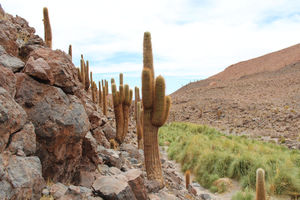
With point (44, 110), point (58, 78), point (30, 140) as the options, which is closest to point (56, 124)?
point (44, 110)

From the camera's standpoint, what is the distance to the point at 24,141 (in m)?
4.31

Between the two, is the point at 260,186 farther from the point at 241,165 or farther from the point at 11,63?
the point at 241,165

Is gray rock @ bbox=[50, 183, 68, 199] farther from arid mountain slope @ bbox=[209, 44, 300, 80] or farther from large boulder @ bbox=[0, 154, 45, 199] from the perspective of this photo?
arid mountain slope @ bbox=[209, 44, 300, 80]

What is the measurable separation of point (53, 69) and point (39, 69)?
0.44 metres

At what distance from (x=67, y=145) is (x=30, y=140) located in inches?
42.8

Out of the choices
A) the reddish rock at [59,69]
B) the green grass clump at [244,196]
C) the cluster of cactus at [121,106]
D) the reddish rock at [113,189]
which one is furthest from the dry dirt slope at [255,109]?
the reddish rock at [59,69]

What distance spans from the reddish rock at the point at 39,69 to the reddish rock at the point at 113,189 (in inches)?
89.6

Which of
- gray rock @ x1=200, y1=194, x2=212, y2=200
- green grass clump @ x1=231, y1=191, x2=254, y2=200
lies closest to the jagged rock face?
gray rock @ x1=200, y1=194, x2=212, y2=200

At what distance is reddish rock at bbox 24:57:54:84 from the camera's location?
5234mm

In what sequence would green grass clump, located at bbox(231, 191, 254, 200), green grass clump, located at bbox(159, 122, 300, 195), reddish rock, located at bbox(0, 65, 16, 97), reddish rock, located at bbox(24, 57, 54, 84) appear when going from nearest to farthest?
reddish rock, located at bbox(0, 65, 16, 97) < reddish rock, located at bbox(24, 57, 54, 84) < green grass clump, located at bbox(231, 191, 254, 200) < green grass clump, located at bbox(159, 122, 300, 195)

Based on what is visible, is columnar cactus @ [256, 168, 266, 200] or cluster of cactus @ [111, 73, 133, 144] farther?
cluster of cactus @ [111, 73, 133, 144]

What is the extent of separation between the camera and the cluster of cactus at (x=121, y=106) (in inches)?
495

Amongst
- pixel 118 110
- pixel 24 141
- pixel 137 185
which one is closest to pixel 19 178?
pixel 24 141

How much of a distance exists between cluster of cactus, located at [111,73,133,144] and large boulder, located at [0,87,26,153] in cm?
832
